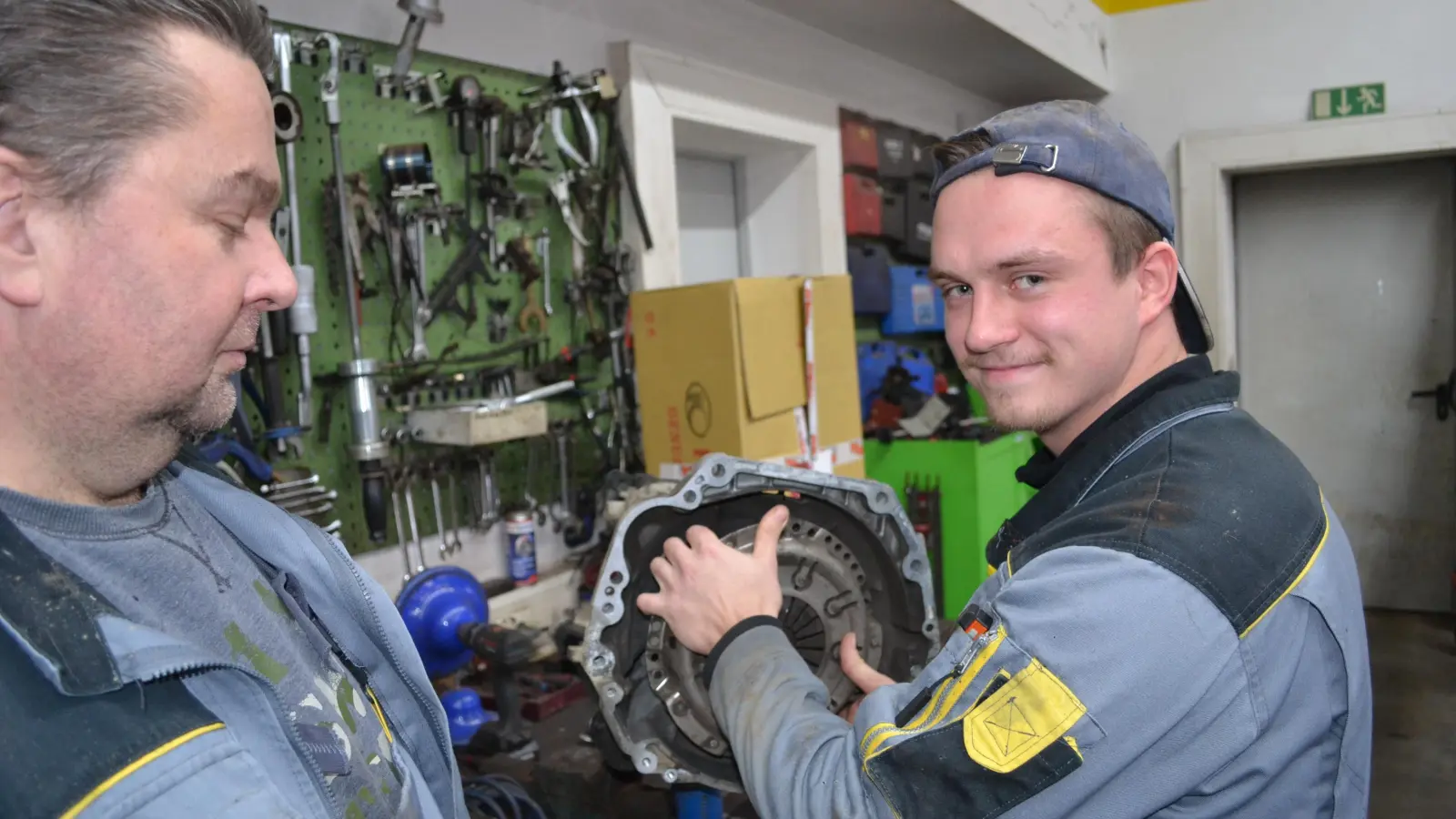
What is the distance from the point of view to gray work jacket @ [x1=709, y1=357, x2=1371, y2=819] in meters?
0.75

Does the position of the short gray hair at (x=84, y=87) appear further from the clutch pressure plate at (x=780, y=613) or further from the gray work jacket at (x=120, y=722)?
the clutch pressure plate at (x=780, y=613)

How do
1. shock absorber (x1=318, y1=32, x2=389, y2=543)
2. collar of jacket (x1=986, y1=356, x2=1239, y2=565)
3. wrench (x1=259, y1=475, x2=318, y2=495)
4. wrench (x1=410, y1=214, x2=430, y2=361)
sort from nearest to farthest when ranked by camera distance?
collar of jacket (x1=986, y1=356, x2=1239, y2=565) → wrench (x1=259, y1=475, x2=318, y2=495) → shock absorber (x1=318, y1=32, x2=389, y2=543) → wrench (x1=410, y1=214, x2=430, y2=361)

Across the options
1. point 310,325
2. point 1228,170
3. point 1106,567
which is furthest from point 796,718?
point 1228,170

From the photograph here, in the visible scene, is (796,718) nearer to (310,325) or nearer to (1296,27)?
(310,325)

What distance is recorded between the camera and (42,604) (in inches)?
22.6

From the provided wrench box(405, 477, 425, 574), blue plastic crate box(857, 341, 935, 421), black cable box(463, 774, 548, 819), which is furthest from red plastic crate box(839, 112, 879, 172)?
black cable box(463, 774, 548, 819)

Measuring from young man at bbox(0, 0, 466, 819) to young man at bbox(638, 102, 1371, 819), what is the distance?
0.46 meters

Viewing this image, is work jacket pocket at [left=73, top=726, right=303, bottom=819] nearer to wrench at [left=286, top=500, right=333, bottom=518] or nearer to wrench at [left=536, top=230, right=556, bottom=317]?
wrench at [left=286, top=500, right=333, bottom=518]

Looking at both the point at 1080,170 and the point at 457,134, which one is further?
the point at 457,134

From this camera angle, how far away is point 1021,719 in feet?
2.52

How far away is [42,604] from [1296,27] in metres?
5.04

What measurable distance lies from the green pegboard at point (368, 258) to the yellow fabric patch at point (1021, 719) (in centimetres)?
152

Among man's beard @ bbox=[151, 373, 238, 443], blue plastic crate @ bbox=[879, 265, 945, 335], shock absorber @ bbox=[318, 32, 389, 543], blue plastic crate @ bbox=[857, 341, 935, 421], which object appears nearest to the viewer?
man's beard @ bbox=[151, 373, 238, 443]

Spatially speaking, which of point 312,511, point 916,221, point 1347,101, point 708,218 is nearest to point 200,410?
point 312,511
